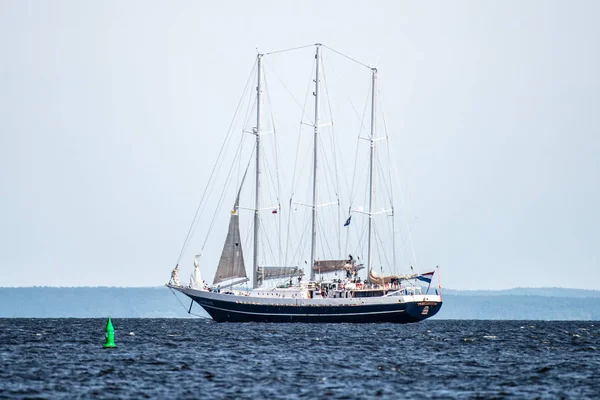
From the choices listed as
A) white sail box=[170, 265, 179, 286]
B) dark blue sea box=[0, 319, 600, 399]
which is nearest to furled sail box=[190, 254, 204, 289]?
white sail box=[170, 265, 179, 286]

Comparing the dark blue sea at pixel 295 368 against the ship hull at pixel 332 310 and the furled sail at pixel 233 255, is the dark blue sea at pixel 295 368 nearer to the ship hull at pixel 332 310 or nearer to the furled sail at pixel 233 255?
the ship hull at pixel 332 310

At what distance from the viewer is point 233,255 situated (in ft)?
398

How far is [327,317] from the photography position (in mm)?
121188

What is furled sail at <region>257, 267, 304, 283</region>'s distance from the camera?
12188 cm

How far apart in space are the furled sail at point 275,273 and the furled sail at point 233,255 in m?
1.92

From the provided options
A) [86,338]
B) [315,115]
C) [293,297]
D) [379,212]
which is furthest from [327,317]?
[86,338]

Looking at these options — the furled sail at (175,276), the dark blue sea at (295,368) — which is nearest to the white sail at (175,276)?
the furled sail at (175,276)

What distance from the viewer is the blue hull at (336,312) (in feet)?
394

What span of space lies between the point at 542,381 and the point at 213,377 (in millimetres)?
17257

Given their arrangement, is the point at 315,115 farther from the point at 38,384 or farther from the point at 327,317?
the point at 38,384

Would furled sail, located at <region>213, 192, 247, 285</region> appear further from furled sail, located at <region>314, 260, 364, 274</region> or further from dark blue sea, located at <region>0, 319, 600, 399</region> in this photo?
dark blue sea, located at <region>0, 319, 600, 399</region>

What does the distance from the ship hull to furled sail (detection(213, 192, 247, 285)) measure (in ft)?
9.17

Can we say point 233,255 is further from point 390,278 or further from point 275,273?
point 390,278

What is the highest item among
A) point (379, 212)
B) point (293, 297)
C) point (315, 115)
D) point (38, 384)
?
point (315, 115)
